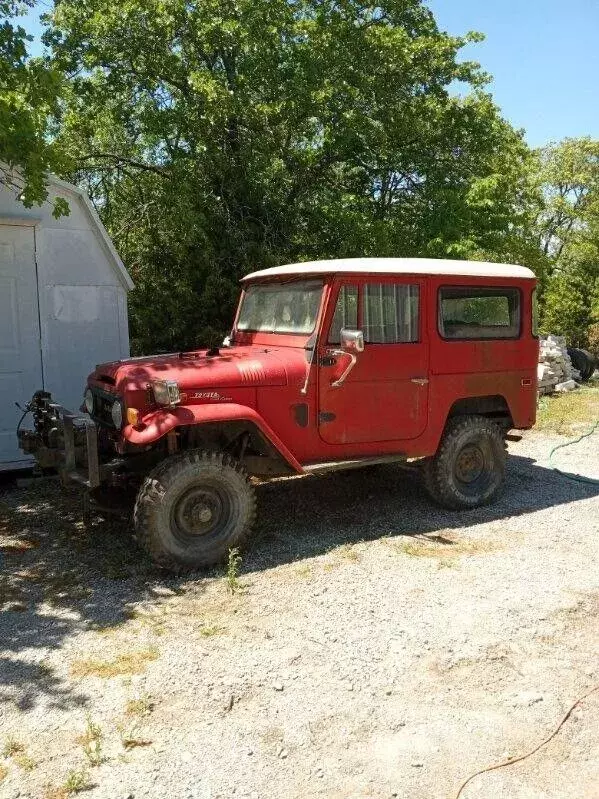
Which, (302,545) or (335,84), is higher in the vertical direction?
(335,84)

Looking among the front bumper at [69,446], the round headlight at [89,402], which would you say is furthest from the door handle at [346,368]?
the round headlight at [89,402]

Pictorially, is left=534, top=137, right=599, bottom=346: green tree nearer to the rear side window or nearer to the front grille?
the rear side window

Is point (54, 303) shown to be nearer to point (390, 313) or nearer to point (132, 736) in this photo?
point (390, 313)

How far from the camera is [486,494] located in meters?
6.71

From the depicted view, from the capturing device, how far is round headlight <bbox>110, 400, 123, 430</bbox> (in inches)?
200

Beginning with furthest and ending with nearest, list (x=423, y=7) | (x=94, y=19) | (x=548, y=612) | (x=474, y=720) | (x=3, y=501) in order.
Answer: (x=423, y=7)
(x=94, y=19)
(x=3, y=501)
(x=548, y=612)
(x=474, y=720)

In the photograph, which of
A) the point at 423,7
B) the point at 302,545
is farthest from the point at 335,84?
the point at 302,545

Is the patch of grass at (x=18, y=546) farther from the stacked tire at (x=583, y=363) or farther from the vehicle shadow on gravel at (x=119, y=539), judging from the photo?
the stacked tire at (x=583, y=363)

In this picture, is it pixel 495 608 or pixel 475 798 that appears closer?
pixel 475 798

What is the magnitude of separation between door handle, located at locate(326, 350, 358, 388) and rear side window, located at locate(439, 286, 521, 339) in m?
1.15

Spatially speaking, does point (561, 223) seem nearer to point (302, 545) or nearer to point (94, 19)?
point (94, 19)

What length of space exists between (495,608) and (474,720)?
1230 mm

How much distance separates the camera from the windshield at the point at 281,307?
5.72m

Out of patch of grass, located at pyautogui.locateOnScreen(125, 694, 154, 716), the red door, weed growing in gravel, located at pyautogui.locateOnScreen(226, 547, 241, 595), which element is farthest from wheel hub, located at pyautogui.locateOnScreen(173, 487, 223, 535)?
patch of grass, located at pyautogui.locateOnScreen(125, 694, 154, 716)
